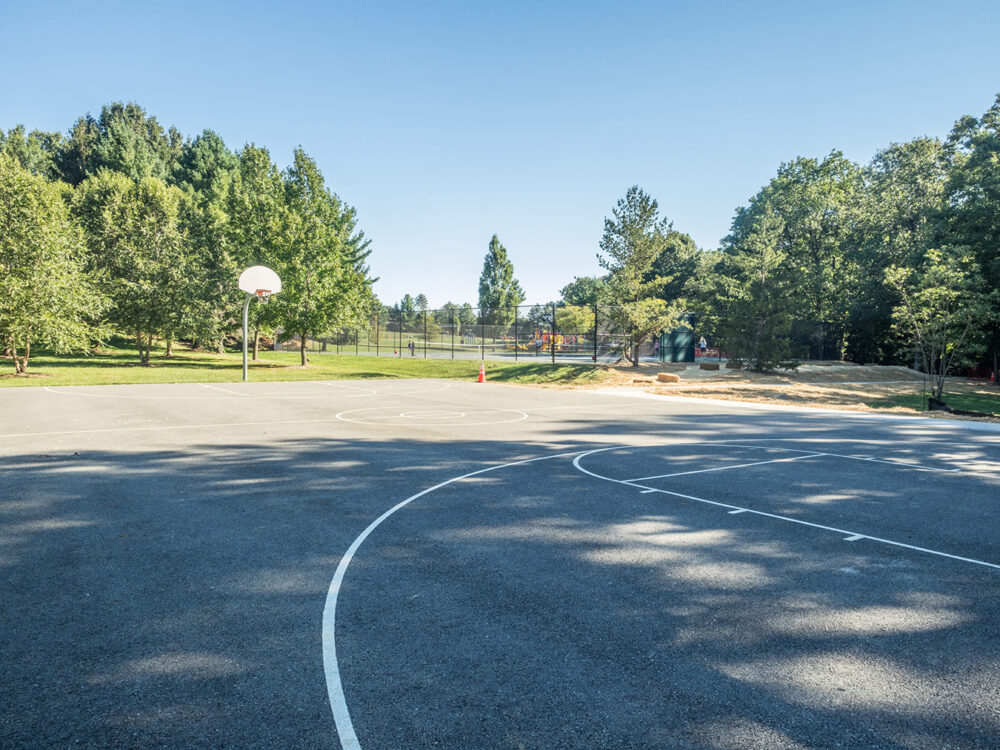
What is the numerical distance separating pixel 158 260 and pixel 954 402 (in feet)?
121

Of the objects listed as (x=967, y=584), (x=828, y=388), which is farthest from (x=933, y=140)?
(x=967, y=584)

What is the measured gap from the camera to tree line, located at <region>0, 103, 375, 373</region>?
25.0 metres

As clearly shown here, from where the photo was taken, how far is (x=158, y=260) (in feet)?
105

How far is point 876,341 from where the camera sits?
40156 millimetres

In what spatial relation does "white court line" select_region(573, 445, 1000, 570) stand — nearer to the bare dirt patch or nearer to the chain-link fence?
the bare dirt patch

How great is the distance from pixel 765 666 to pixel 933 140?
5760 cm

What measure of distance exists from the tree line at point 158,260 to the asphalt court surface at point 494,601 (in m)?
19.6

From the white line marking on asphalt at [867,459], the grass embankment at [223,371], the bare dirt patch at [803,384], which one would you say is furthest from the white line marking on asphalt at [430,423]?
the grass embankment at [223,371]

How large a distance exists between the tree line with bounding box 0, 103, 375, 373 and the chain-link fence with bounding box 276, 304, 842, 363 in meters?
5.15

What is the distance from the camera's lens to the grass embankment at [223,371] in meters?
25.0

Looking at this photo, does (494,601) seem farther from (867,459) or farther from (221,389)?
(221,389)

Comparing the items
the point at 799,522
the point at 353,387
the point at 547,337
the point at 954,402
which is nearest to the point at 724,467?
the point at 799,522

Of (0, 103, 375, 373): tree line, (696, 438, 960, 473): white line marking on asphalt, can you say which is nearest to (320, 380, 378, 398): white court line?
(0, 103, 375, 373): tree line

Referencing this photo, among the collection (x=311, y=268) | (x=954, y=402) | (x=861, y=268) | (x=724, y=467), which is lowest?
(x=724, y=467)
